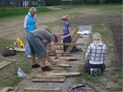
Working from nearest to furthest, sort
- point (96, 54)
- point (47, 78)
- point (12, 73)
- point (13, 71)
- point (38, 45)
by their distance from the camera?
point (47, 78)
point (96, 54)
point (38, 45)
point (12, 73)
point (13, 71)

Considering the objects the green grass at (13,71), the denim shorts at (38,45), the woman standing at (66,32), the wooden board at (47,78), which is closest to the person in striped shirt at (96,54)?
the wooden board at (47,78)

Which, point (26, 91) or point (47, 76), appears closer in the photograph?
point (26, 91)

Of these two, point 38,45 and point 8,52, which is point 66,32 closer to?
point 8,52

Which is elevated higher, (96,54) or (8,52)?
(96,54)

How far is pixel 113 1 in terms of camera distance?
71.2 meters

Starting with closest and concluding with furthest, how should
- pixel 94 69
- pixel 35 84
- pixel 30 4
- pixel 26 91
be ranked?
pixel 26 91
pixel 35 84
pixel 94 69
pixel 30 4

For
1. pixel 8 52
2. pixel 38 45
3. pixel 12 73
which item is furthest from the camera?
pixel 8 52

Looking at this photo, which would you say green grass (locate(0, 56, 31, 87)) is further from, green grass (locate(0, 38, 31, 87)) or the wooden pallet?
the wooden pallet

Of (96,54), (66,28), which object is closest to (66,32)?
(66,28)

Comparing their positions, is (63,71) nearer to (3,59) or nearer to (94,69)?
(94,69)

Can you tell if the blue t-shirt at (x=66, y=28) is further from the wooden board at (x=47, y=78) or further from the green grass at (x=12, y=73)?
the wooden board at (x=47, y=78)

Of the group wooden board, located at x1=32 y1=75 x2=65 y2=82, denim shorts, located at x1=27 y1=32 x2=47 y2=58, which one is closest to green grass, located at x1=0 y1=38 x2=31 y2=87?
wooden board, located at x1=32 y1=75 x2=65 y2=82

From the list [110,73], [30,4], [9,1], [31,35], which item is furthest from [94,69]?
[30,4]

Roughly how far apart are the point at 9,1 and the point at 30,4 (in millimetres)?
6119
